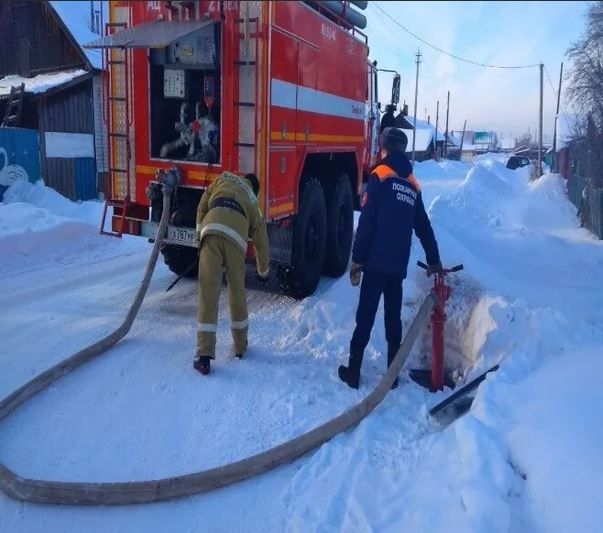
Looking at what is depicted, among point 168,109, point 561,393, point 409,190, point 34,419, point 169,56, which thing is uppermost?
point 169,56

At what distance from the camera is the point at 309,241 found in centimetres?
705

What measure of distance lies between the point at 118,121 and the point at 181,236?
1311 millimetres

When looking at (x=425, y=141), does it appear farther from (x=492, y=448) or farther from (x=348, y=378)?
(x=492, y=448)

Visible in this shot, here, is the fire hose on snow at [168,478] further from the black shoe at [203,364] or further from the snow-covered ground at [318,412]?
the black shoe at [203,364]

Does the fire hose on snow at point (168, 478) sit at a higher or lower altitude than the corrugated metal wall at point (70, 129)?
lower

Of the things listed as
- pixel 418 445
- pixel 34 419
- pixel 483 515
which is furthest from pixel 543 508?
pixel 34 419

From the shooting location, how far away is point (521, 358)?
4.19 meters

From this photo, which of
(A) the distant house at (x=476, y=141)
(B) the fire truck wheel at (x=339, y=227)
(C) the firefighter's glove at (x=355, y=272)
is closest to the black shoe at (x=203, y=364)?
(C) the firefighter's glove at (x=355, y=272)

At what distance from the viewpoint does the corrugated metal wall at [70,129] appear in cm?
1487

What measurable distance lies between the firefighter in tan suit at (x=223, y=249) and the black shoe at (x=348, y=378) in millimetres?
877

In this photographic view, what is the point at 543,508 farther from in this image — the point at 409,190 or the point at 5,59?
the point at 5,59

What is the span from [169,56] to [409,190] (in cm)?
269

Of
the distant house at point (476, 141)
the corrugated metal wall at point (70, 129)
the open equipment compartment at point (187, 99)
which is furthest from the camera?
the distant house at point (476, 141)

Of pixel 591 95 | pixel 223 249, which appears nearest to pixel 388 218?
pixel 223 249
